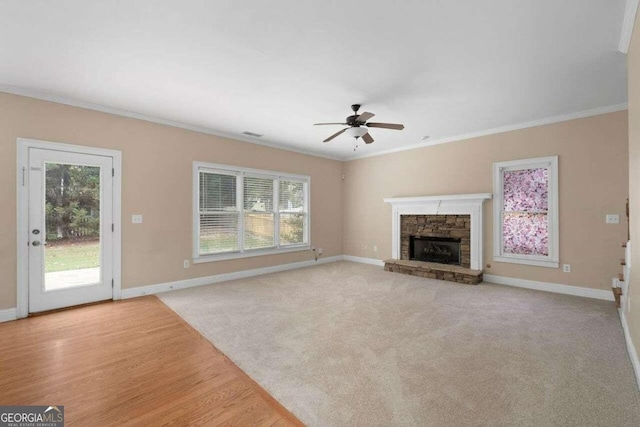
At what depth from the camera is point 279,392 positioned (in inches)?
77.7

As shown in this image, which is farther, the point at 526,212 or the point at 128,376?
the point at 526,212

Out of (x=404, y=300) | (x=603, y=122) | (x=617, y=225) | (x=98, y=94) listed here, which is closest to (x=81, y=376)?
(x=98, y=94)

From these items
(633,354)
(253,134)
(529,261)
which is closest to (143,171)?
(253,134)

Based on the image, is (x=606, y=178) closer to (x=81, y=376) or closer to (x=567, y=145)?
(x=567, y=145)

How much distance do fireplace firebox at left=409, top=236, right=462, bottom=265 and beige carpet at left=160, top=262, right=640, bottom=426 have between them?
1180 millimetres

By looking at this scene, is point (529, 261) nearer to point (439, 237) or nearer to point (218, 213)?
point (439, 237)

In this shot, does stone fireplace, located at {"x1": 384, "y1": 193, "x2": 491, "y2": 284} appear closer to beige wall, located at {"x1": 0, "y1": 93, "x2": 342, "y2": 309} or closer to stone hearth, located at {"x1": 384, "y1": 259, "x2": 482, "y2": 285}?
stone hearth, located at {"x1": 384, "y1": 259, "x2": 482, "y2": 285}

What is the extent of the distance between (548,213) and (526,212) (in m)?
0.30

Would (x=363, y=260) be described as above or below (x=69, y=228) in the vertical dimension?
below

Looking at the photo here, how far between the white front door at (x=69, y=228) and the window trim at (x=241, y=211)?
3.81 feet

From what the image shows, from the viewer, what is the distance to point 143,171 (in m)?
4.27

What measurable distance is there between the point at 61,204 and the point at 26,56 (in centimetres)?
176

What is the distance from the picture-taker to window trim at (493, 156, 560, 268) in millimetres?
4359

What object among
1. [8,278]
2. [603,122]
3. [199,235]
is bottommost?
[8,278]
